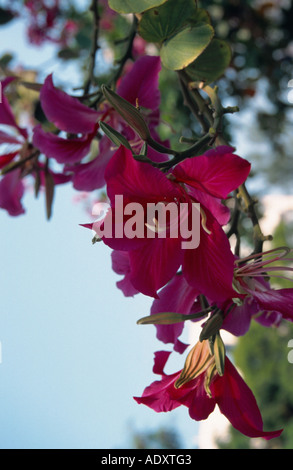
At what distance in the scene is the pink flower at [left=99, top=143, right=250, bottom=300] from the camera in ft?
0.62

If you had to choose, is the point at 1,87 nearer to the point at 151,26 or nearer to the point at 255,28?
the point at 151,26

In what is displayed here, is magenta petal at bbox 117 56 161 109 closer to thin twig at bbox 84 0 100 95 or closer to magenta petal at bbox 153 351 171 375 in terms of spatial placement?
thin twig at bbox 84 0 100 95

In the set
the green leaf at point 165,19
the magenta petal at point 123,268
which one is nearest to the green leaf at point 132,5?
the green leaf at point 165,19

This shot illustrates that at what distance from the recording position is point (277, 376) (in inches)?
148

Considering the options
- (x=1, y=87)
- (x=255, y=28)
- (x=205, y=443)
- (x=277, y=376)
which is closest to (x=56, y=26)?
(x=255, y=28)

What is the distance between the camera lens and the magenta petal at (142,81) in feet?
0.97

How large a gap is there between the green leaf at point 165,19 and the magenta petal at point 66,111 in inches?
2.4

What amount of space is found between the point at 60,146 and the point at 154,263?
0.39 feet

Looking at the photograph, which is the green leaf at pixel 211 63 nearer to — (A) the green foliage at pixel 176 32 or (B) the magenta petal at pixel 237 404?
(A) the green foliage at pixel 176 32

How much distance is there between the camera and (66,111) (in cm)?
29

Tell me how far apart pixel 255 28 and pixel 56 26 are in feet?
1.55

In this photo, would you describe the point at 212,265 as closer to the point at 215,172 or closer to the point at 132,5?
the point at 215,172

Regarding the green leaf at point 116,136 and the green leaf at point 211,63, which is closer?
the green leaf at point 116,136

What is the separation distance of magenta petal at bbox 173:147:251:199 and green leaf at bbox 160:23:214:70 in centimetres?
10
